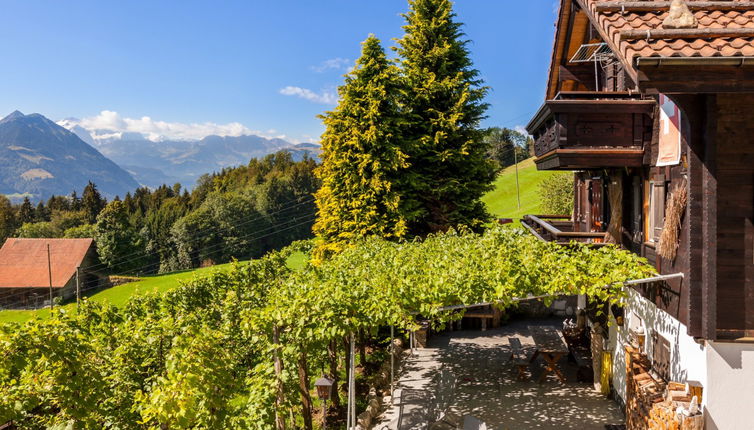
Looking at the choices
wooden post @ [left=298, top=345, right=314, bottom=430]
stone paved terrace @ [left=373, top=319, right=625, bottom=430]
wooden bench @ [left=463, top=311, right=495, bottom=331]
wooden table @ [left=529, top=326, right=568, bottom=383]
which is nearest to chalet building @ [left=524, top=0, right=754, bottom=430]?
stone paved terrace @ [left=373, top=319, right=625, bottom=430]

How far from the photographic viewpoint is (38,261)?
170 ft

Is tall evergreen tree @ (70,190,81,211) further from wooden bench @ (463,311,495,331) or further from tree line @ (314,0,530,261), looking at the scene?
wooden bench @ (463,311,495,331)

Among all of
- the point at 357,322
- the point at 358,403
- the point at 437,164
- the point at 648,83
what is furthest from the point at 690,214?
the point at 437,164

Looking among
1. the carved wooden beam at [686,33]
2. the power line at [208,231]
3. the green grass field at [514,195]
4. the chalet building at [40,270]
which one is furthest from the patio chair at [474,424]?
the power line at [208,231]

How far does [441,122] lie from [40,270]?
50690 millimetres

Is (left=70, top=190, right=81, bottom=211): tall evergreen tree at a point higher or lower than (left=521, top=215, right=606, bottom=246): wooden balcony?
higher

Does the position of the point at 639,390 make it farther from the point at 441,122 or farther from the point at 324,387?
the point at 441,122

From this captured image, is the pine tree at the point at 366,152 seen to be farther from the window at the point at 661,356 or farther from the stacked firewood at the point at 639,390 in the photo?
the window at the point at 661,356

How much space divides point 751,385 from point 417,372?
887 cm

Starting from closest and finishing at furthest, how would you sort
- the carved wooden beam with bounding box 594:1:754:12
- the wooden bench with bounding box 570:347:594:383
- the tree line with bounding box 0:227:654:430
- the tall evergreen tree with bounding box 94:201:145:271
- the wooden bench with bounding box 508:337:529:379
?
the tree line with bounding box 0:227:654:430
the carved wooden beam with bounding box 594:1:754:12
the wooden bench with bounding box 570:347:594:383
the wooden bench with bounding box 508:337:529:379
the tall evergreen tree with bounding box 94:201:145:271

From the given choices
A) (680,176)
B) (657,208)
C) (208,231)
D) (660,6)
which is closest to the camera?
(660,6)

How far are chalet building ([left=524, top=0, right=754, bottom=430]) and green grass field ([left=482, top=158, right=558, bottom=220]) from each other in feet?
128

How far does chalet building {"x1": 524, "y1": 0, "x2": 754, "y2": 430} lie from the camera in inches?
224

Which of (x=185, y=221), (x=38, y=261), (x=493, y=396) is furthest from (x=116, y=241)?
(x=493, y=396)
